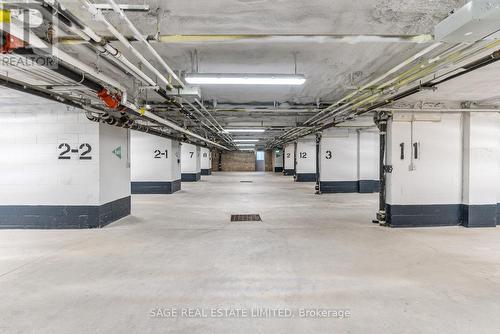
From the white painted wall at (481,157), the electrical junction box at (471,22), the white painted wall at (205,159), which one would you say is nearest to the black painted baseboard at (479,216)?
the white painted wall at (481,157)

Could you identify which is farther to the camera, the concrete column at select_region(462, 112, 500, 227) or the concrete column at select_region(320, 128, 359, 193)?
the concrete column at select_region(320, 128, 359, 193)

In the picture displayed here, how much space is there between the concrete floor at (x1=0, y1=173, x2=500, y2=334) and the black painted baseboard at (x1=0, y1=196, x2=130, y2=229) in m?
0.30

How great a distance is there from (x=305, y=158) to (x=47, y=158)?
46.3 ft

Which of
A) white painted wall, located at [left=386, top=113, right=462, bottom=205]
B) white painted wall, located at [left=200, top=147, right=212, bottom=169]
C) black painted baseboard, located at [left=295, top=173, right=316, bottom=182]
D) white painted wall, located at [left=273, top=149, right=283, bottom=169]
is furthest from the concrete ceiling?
white painted wall, located at [left=273, top=149, right=283, bottom=169]

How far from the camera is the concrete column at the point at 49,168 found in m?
6.12

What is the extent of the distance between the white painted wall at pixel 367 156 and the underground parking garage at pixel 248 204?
3720 mm

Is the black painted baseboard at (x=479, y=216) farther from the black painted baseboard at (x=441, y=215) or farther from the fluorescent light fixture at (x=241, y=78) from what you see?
the fluorescent light fixture at (x=241, y=78)

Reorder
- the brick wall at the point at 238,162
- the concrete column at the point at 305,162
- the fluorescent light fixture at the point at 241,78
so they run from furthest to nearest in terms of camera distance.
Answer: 1. the brick wall at the point at 238,162
2. the concrete column at the point at 305,162
3. the fluorescent light fixture at the point at 241,78

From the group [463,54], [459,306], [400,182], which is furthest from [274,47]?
[400,182]

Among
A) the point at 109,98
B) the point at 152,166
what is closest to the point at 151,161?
the point at 152,166

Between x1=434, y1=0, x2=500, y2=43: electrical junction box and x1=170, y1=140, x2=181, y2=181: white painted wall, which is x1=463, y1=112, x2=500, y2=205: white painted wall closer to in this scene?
x1=434, y1=0, x2=500, y2=43: electrical junction box

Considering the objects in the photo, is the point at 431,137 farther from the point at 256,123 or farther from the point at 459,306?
the point at 256,123

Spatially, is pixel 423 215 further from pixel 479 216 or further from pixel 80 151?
pixel 80 151

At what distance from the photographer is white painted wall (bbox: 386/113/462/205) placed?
6.44m
